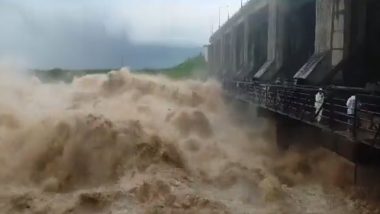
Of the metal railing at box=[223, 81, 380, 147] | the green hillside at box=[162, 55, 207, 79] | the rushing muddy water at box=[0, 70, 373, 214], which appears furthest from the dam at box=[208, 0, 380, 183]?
the green hillside at box=[162, 55, 207, 79]

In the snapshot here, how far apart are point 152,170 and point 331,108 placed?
201 inches

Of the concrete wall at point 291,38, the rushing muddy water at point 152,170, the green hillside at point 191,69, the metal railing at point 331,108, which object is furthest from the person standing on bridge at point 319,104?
the green hillside at point 191,69

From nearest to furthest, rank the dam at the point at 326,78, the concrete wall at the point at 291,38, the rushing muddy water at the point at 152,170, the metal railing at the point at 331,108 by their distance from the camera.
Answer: the metal railing at the point at 331,108
the dam at the point at 326,78
the rushing muddy water at the point at 152,170
the concrete wall at the point at 291,38

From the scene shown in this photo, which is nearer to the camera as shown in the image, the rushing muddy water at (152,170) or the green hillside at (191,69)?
the rushing muddy water at (152,170)

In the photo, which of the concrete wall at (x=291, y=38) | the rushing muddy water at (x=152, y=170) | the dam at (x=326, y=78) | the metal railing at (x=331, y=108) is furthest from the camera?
the concrete wall at (x=291, y=38)

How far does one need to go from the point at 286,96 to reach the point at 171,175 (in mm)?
3641

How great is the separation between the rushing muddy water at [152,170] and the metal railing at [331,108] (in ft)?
5.58

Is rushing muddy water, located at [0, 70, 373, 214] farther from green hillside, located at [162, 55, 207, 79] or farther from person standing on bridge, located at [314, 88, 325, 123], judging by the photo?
green hillside, located at [162, 55, 207, 79]

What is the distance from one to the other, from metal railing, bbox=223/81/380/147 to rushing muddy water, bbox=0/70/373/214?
1699 mm

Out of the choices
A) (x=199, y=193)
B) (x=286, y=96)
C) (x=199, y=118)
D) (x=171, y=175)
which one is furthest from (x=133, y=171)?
(x=199, y=118)

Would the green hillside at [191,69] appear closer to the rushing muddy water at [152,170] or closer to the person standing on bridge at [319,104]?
the rushing muddy water at [152,170]

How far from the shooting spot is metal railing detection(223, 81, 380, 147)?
8.45 metres

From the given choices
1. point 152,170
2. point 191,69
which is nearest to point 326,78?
point 152,170

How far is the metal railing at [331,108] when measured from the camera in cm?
845
